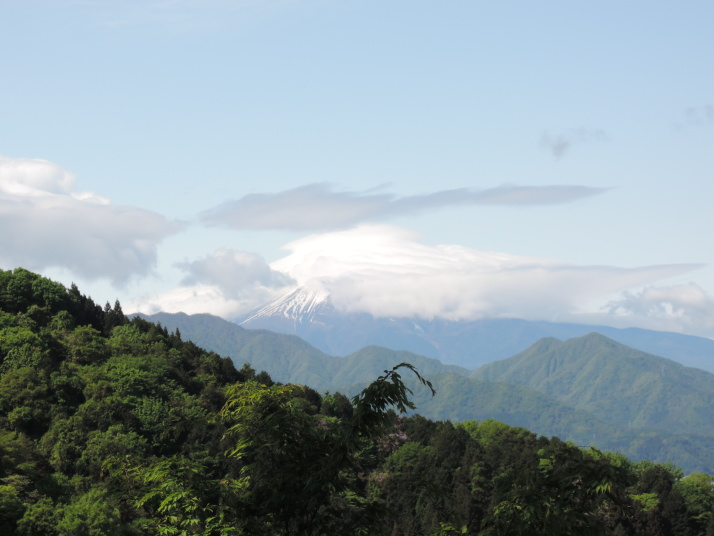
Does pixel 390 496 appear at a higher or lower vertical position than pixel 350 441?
lower

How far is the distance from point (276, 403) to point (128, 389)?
308 feet

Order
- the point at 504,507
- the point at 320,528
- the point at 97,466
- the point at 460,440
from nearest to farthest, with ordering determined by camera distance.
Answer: the point at 504,507, the point at 320,528, the point at 97,466, the point at 460,440

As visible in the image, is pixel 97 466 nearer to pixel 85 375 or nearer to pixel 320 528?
pixel 85 375

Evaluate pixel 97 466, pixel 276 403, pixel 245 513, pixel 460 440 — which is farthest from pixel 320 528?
pixel 460 440

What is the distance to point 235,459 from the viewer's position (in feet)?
187

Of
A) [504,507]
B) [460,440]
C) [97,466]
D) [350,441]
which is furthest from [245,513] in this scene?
[460,440]

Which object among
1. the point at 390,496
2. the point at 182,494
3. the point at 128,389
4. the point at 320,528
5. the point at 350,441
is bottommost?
the point at 390,496

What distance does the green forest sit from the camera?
1370 cm

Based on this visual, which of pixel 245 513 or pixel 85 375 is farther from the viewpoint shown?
pixel 85 375

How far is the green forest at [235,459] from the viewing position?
1370 centimetres

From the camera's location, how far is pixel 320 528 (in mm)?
14625

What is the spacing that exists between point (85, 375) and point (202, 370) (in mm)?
25879

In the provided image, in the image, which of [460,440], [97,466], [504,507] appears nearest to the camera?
[504,507]

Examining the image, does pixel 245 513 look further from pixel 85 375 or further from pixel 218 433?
pixel 85 375
